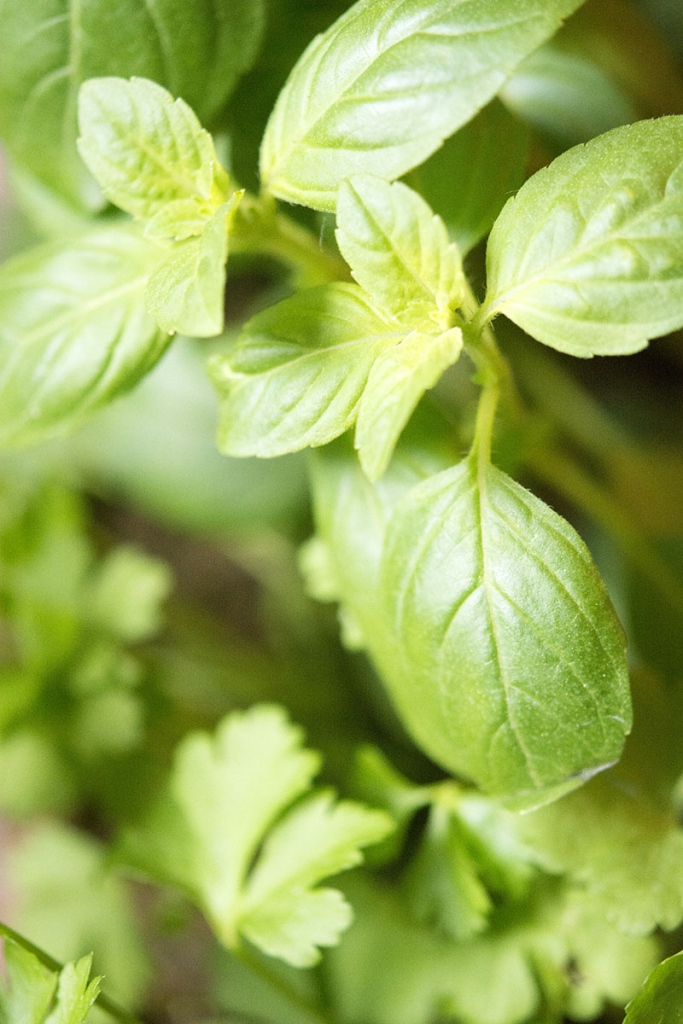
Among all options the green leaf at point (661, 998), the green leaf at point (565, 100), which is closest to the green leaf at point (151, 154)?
the green leaf at point (565, 100)

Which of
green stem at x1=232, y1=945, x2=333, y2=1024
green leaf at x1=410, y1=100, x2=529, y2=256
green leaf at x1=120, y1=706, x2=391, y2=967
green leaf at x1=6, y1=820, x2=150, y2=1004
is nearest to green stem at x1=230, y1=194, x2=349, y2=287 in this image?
green leaf at x1=410, y1=100, x2=529, y2=256

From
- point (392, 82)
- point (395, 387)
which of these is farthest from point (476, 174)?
point (395, 387)

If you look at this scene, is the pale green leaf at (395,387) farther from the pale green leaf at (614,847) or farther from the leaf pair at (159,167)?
the pale green leaf at (614,847)

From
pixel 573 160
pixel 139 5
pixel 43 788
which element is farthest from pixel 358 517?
pixel 43 788

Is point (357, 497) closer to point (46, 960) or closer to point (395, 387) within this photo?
point (395, 387)

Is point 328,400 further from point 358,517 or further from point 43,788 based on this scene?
point 43,788

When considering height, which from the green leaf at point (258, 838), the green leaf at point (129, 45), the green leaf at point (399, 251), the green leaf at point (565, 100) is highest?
the green leaf at point (129, 45)
